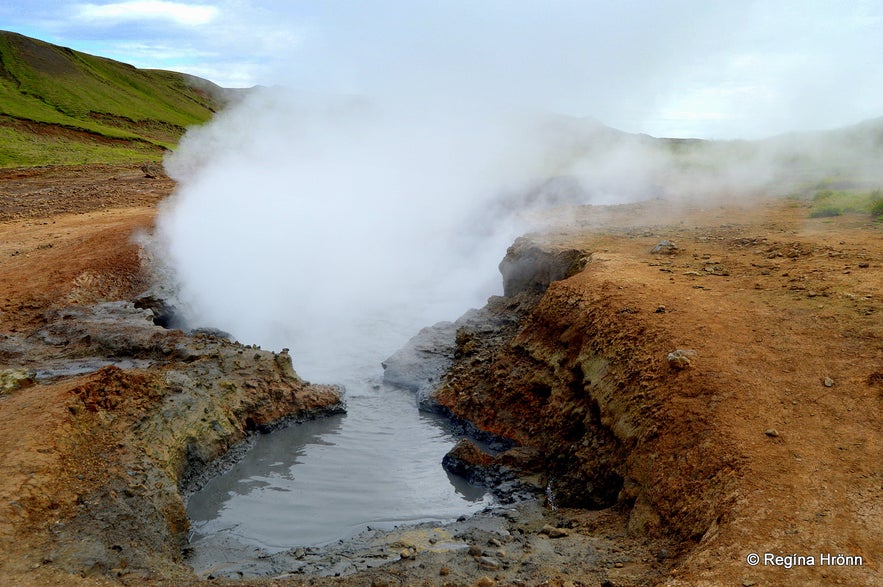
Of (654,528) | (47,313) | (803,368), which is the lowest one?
(654,528)

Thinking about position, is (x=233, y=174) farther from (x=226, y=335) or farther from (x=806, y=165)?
(x=806, y=165)

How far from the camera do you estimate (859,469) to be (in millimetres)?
4336

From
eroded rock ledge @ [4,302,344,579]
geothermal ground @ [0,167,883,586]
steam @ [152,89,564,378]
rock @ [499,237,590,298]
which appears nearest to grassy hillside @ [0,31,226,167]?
steam @ [152,89,564,378]

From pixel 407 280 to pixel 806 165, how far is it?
16.1m

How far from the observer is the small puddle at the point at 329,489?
584cm

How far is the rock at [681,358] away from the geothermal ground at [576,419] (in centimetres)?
2

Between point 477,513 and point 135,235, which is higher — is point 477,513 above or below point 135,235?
below

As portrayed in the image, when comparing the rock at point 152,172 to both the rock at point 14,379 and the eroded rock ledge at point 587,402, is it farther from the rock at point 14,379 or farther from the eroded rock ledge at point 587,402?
the rock at point 14,379

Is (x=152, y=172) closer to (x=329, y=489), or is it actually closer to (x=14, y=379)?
(x=14, y=379)

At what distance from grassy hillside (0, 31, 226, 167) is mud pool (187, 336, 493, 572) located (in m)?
23.2

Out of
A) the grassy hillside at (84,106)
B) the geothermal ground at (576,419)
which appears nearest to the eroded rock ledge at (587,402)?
the geothermal ground at (576,419)

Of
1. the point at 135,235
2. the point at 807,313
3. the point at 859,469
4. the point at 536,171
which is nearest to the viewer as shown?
the point at 859,469

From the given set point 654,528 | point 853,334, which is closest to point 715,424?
point 654,528

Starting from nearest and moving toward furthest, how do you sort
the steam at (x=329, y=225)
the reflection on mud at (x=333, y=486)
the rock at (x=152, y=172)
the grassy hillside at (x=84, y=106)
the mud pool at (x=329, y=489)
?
1. the mud pool at (x=329, y=489)
2. the reflection on mud at (x=333, y=486)
3. the steam at (x=329, y=225)
4. the rock at (x=152, y=172)
5. the grassy hillside at (x=84, y=106)
